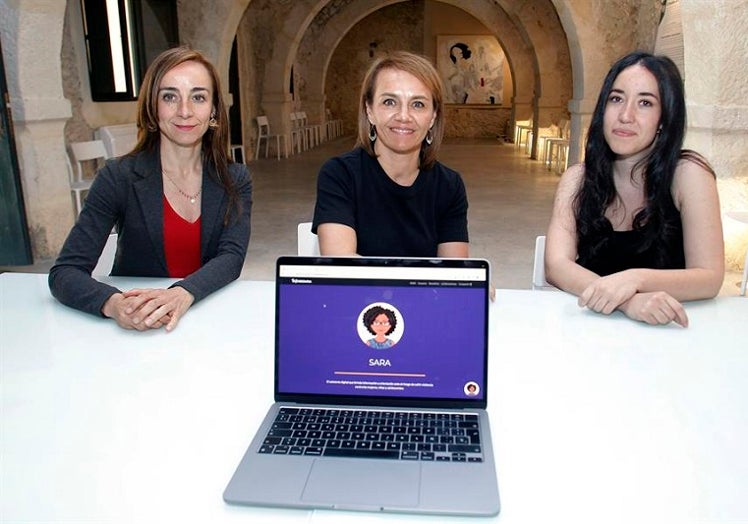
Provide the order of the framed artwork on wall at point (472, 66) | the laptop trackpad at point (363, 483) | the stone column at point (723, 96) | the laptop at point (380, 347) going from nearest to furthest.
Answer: the laptop trackpad at point (363, 483), the laptop at point (380, 347), the stone column at point (723, 96), the framed artwork on wall at point (472, 66)

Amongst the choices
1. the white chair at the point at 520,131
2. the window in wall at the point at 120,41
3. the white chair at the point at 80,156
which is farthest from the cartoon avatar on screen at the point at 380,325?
the white chair at the point at 520,131

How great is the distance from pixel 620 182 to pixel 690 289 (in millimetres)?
485

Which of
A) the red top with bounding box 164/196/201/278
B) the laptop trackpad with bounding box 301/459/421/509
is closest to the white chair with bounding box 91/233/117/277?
the red top with bounding box 164/196/201/278

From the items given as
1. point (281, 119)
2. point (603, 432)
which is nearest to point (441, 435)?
point (603, 432)

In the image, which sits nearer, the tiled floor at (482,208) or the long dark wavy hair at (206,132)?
the long dark wavy hair at (206,132)

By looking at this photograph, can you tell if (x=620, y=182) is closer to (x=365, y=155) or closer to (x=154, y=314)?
(x=365, y=155)

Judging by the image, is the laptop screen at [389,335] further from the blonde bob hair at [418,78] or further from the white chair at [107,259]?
the white chair at [107,259]

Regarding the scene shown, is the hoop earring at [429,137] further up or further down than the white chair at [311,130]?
further up

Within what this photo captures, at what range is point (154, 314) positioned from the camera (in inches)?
61.3

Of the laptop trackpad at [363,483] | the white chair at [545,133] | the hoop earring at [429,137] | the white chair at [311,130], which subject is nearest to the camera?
the laptop trackpad at [363,483]

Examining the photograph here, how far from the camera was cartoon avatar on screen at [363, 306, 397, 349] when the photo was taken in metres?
1.16

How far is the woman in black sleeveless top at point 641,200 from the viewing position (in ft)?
6.02

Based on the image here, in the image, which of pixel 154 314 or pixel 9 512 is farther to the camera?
pixel 154 314

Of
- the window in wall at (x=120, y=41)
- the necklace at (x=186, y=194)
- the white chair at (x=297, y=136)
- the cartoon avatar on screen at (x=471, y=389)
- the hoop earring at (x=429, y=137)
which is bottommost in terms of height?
the white chair at (x=297, y=136)
